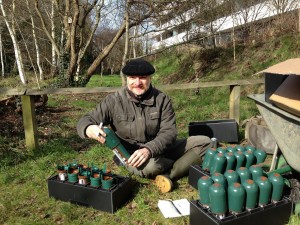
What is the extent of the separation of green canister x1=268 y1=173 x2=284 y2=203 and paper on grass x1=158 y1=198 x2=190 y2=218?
798 millimetres

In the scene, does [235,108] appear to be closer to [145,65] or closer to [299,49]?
[145,65]

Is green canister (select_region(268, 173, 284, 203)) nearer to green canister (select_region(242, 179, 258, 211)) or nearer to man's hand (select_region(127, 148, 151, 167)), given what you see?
green canister (select_region(242, 179, 258, 211))

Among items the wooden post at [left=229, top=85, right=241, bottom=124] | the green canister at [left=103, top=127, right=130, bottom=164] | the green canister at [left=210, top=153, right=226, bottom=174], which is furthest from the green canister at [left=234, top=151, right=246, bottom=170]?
the wooden post at [left=229, top=85, right=241, bottom=124]

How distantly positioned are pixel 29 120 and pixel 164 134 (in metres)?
2.35

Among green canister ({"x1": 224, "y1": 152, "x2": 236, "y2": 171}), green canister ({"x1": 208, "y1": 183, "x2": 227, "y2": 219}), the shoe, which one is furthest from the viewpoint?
the shoe

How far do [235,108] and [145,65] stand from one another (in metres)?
2.70

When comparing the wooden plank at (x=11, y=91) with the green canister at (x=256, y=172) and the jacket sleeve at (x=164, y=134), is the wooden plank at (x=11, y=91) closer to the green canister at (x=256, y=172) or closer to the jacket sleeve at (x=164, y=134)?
the jacket sleeve at (x=164, y=134)

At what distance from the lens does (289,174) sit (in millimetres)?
3031

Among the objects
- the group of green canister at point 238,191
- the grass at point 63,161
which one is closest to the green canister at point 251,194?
the group of green canister at point 238,191

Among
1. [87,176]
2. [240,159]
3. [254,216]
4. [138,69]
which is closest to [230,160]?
[240,159]

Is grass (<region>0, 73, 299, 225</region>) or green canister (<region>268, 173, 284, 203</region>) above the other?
green canister (<region>268, 173, 284, 203</region>)

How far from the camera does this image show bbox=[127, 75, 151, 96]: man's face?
10.2 ft

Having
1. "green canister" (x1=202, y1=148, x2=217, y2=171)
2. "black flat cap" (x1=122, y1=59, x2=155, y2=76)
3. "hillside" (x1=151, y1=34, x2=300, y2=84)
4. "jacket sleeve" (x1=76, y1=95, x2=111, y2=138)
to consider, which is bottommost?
"green canister" (x1=202, y1=148, x2=217, y2=171)

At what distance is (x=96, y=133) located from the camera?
110 inches
